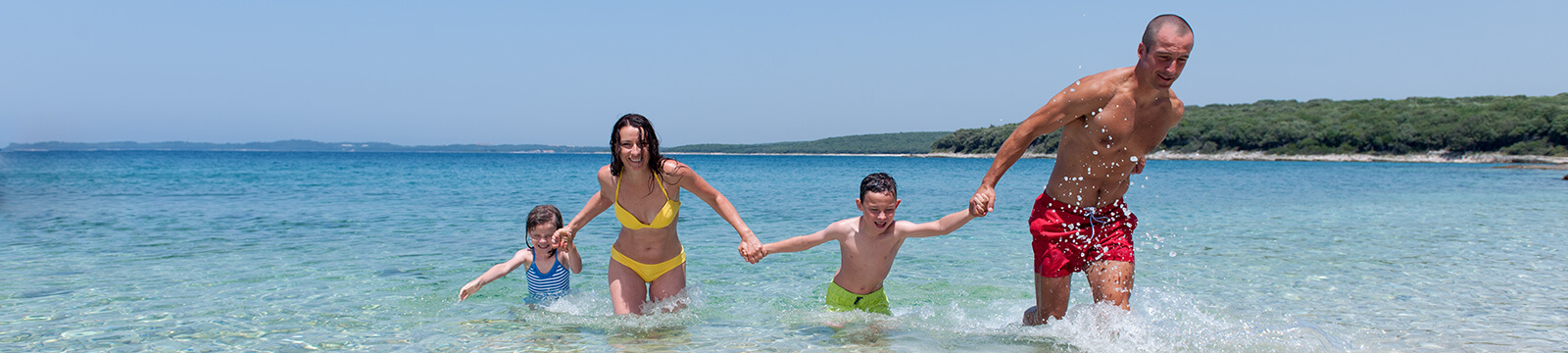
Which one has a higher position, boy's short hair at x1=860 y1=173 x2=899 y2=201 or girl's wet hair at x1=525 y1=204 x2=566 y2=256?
boy's short hair at x1=860 y1=173 x2=899 y2=201

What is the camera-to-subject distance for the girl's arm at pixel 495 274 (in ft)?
19.6

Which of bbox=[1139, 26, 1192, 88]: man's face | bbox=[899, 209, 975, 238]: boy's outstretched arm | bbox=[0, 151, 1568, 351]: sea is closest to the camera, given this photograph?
bbox=[1139, 26, 1192, 88]: man's face

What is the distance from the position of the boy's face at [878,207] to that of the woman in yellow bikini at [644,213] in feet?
2.12

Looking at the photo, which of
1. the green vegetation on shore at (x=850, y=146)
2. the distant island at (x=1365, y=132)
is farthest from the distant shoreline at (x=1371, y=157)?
the green vegetation on shore at (x=850, y=146)

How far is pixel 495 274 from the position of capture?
614 cm

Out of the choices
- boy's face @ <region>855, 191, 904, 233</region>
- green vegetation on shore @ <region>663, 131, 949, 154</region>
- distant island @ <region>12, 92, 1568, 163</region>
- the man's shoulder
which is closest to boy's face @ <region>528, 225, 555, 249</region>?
boy's face @ <region>855, 191, 904, 233</region>

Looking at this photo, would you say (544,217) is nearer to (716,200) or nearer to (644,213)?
(644,213)

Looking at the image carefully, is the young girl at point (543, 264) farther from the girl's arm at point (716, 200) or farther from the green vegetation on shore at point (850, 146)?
the green vegetation on shore at point (850, 146)

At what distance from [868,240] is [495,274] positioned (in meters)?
2.63

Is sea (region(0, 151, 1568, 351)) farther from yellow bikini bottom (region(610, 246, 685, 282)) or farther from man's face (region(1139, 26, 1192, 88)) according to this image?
man's face (region(1139, 26, 1192, 88))

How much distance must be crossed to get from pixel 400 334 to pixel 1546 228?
46.6ft

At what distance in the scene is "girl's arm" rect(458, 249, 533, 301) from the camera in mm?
5988

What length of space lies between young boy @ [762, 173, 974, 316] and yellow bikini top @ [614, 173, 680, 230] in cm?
60

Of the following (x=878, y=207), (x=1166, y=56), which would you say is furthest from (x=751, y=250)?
(x=1166, y=56)
